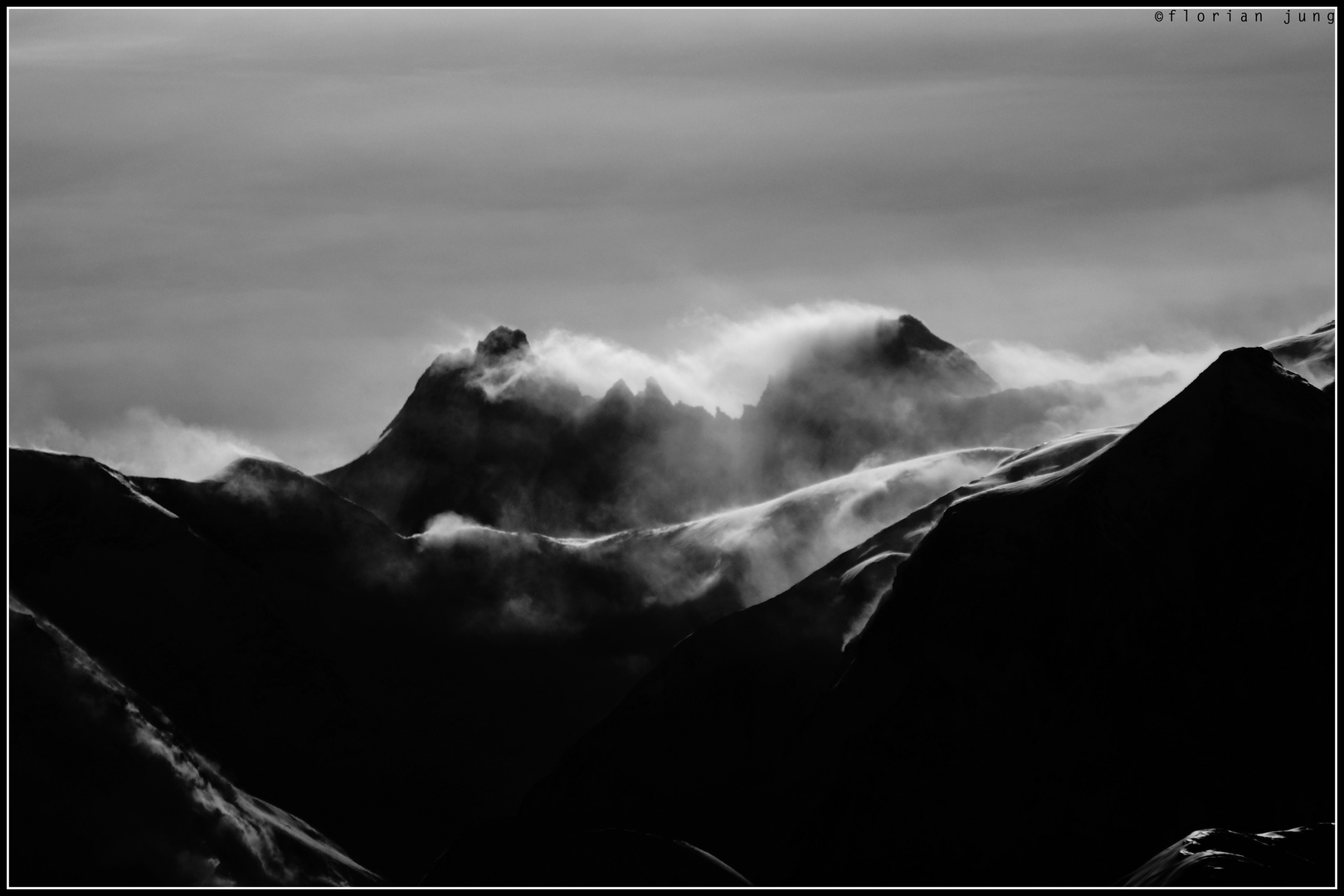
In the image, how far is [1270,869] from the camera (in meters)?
170

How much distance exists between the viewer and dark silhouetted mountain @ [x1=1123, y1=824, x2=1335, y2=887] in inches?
6580

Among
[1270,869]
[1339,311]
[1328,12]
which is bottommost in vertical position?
[1270,869]

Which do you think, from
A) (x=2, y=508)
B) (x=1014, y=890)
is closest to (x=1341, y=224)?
(x=1014, y=890)

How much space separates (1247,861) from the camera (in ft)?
558

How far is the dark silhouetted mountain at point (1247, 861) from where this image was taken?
167 meters

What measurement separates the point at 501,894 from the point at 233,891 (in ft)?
66.5

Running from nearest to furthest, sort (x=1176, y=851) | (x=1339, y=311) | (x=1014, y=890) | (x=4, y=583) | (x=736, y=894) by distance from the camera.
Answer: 1. (x=736, y=894)
2. (x=1014, y=890)
3. (x=1339, y=311)
4. (x=4, y=583)
5. (x=1176, y=851)

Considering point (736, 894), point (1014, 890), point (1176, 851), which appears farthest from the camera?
point (1176, 851)

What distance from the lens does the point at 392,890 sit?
14112cm

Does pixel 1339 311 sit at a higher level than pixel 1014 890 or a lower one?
higher

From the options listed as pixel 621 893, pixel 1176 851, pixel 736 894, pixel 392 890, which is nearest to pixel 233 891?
pixel 392 890

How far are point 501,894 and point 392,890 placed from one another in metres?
8.61

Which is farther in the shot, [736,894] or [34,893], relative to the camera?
[34,893]

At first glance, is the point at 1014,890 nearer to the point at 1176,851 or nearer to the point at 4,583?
the point at 1176,851
